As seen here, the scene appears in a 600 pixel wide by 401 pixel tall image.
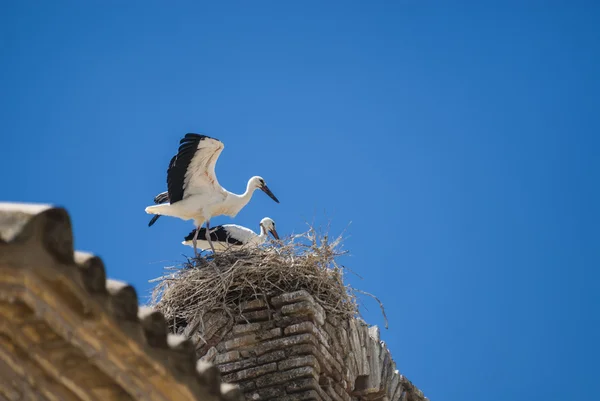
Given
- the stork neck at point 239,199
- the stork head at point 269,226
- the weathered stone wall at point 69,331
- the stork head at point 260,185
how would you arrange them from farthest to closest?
the stork head at point 269,226, the stork head at point 260,185, the stork neck at point 239,199, the weathered stone wall at point 69,331

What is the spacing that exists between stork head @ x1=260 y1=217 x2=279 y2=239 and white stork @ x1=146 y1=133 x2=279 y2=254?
0.79 m

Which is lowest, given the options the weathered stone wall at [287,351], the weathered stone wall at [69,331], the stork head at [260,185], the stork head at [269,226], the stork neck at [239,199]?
the weathered stone wall at [69,331]

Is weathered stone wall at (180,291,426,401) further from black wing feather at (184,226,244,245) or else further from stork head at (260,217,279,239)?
stork head at (260,217,279,239)

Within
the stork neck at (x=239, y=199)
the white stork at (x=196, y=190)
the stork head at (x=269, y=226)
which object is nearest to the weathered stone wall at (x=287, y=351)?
the white stork at (x=196, y=190)

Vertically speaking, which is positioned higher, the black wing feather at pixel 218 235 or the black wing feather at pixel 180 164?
the black wing feather at pixel 180 164

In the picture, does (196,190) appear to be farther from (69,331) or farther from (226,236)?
(69,331)

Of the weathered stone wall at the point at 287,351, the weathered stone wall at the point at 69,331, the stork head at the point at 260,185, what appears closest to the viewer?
the weathered stone wall at the point at 69,331

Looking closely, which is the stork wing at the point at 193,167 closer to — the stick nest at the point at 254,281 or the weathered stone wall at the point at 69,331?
the stick nest at the point at 254,281

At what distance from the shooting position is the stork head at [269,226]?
11.2m

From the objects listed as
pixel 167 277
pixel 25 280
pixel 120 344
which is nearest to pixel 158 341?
pixel 120 344

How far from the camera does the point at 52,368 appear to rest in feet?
10.5

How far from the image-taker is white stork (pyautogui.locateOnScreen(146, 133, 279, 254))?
9258mm

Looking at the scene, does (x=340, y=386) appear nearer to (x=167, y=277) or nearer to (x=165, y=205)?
(x=167, y=277)

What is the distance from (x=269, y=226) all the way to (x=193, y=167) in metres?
1.90
